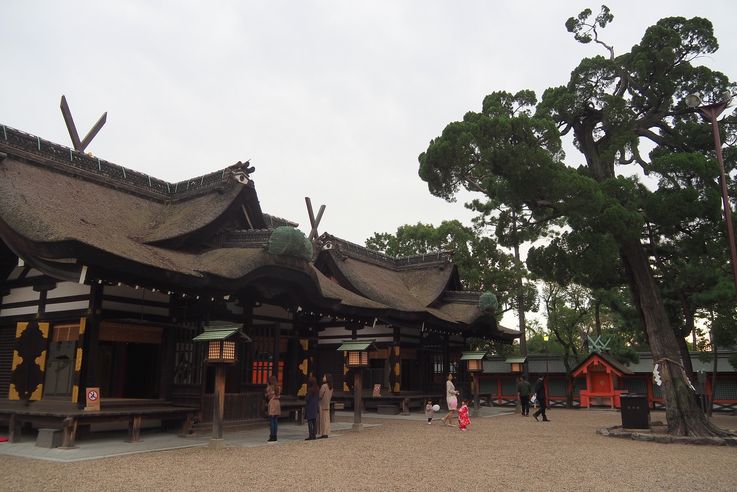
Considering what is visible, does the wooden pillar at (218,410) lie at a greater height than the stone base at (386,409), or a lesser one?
greater

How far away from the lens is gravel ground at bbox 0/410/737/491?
26.7 ft

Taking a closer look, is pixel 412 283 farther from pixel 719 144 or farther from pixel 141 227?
pixel 719 144

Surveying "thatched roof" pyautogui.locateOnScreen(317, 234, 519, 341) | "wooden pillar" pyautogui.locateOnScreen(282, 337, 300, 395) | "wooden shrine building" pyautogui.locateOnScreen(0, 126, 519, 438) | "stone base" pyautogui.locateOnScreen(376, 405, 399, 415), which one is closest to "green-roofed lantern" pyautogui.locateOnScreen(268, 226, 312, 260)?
"wooden shrine building" pyautogui.locateOnScreen(0, 126, 519, 438)

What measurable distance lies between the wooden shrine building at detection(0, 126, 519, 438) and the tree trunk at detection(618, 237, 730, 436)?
8812mm

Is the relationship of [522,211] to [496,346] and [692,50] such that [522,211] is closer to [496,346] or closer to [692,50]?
[692,50]

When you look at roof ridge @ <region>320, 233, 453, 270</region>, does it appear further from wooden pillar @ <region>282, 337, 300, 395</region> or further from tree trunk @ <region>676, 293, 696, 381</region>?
tree trunk @ <region>676, 293, 696, 381</region>

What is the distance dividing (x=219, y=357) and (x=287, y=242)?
3.94 m

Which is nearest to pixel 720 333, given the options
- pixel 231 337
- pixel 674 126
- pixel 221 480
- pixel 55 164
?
pixel 674 126

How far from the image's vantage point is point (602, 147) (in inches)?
701

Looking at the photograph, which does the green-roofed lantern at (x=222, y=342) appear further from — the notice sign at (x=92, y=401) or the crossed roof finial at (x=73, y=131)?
the crossed roof finial at (x=73, y=131)

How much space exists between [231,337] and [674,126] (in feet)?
47.2

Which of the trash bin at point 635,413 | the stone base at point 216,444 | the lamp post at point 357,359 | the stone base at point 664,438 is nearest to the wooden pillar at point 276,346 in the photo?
the lamp post at point 357,359

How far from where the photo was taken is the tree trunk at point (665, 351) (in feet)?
47.0

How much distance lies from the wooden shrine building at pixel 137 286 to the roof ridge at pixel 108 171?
0.04 meters
